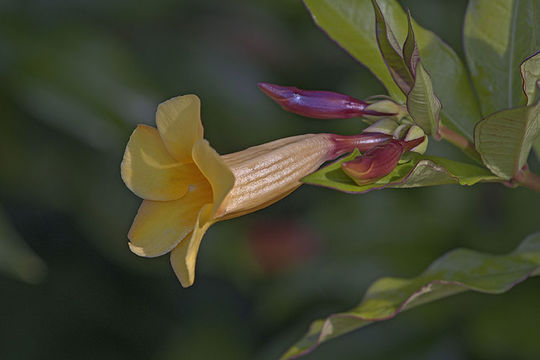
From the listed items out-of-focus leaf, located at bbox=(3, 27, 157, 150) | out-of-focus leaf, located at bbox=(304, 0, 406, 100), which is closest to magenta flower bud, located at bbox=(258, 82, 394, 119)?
out-of-focus leaf, located at bbox=(304, 0, 406, 100)

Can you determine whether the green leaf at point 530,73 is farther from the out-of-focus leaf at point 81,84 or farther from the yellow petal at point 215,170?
the out-of-focus leaf at point 81,84

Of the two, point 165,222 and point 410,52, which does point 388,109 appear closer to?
point 410,52

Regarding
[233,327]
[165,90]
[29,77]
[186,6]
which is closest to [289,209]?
[233,327]

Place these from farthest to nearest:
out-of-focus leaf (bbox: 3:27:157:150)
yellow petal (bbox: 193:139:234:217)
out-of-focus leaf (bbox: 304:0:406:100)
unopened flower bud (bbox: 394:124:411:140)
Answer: out-of-focus leaf (bbox: 3:27:157:150) < out-of-focus leaf (bbox: 304:0:406:100) < unopened flower bud (bbox: 394:124:411:140) < yellow petal (bbox: 193:139:234:217)

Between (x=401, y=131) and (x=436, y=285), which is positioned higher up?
(x=401, y=131)

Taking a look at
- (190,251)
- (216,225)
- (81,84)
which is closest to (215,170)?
(190,251)

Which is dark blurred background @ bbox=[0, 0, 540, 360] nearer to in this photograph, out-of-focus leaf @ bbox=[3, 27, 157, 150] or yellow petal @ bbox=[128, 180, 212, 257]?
out-of-focus leaf @ bbox=[3, 27, 157, 150]
